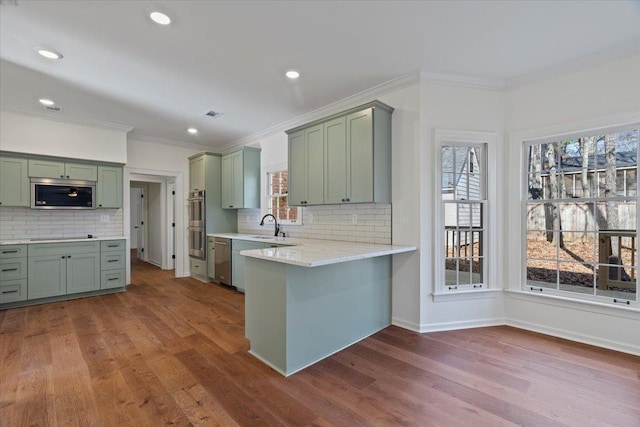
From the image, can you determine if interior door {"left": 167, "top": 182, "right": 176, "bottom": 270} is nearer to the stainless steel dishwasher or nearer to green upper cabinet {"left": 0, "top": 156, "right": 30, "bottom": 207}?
the stainless steel dishwasher

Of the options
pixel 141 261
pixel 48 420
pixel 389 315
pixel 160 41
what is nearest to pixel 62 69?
pixel 160 41

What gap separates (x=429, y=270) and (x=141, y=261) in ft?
25.0

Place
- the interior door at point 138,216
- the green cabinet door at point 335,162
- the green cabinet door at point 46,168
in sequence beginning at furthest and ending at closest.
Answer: the interior door at point 138,216
the green cabinet door at point 46,168
the green cabinet door at point 335,162

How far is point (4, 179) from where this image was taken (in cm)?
409

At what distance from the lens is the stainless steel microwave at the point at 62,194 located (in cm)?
431

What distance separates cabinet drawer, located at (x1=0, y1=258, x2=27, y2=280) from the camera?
3.89 meters

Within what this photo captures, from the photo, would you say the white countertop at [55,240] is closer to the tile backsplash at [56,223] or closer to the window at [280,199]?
the tile backsplash at [56,223]

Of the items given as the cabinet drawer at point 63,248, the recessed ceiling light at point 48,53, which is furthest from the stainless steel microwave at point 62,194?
the recessed ceiling light at point 48,53

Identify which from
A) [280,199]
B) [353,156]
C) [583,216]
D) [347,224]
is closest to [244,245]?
[280,199]

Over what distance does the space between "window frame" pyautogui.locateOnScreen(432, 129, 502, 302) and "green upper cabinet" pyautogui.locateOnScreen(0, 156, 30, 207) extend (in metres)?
5.57

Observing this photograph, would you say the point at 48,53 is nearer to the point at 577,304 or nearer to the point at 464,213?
the point at 464,213

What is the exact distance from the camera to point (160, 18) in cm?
229

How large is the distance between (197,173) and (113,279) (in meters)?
2.34

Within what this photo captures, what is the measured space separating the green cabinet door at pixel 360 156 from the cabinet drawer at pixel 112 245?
12.6ft
